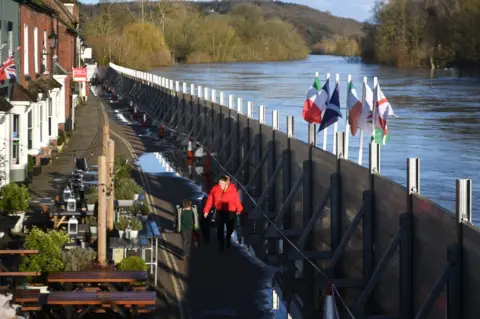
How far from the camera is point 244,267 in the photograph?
770 inches

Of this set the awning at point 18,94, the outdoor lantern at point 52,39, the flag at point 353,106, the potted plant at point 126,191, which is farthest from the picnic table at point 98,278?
the outdoor lantern at point 52,39

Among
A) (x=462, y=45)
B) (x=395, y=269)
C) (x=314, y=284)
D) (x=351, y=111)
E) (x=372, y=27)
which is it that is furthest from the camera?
(x=372, y=27)

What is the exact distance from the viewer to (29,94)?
26.9 metres

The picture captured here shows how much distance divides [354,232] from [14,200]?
7862 millimetres

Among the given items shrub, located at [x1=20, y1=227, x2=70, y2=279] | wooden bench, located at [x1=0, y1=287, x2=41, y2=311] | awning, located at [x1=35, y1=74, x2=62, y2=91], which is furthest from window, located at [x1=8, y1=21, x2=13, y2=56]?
wooden bench, located at [x1=0, y1=287, x2=41, y2=311]

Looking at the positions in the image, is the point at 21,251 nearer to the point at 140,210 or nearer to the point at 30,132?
the point at 140,210

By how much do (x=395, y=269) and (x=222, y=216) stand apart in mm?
5946

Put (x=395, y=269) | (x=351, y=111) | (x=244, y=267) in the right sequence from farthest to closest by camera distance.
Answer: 1. (x=351, y=111)
2. (x=244, y=267)
3. (x=395, y=269)

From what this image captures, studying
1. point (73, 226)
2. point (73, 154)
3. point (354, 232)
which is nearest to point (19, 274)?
point (73, 226)

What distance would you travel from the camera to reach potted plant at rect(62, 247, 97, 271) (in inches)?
640

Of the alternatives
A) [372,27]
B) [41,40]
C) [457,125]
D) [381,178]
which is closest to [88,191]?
[381,178]

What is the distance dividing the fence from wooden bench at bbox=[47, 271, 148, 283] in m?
2.79

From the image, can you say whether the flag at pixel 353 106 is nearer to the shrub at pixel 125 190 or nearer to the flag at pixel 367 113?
the flag at pixel 367 113

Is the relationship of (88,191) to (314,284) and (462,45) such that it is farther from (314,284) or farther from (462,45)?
(462,45)
